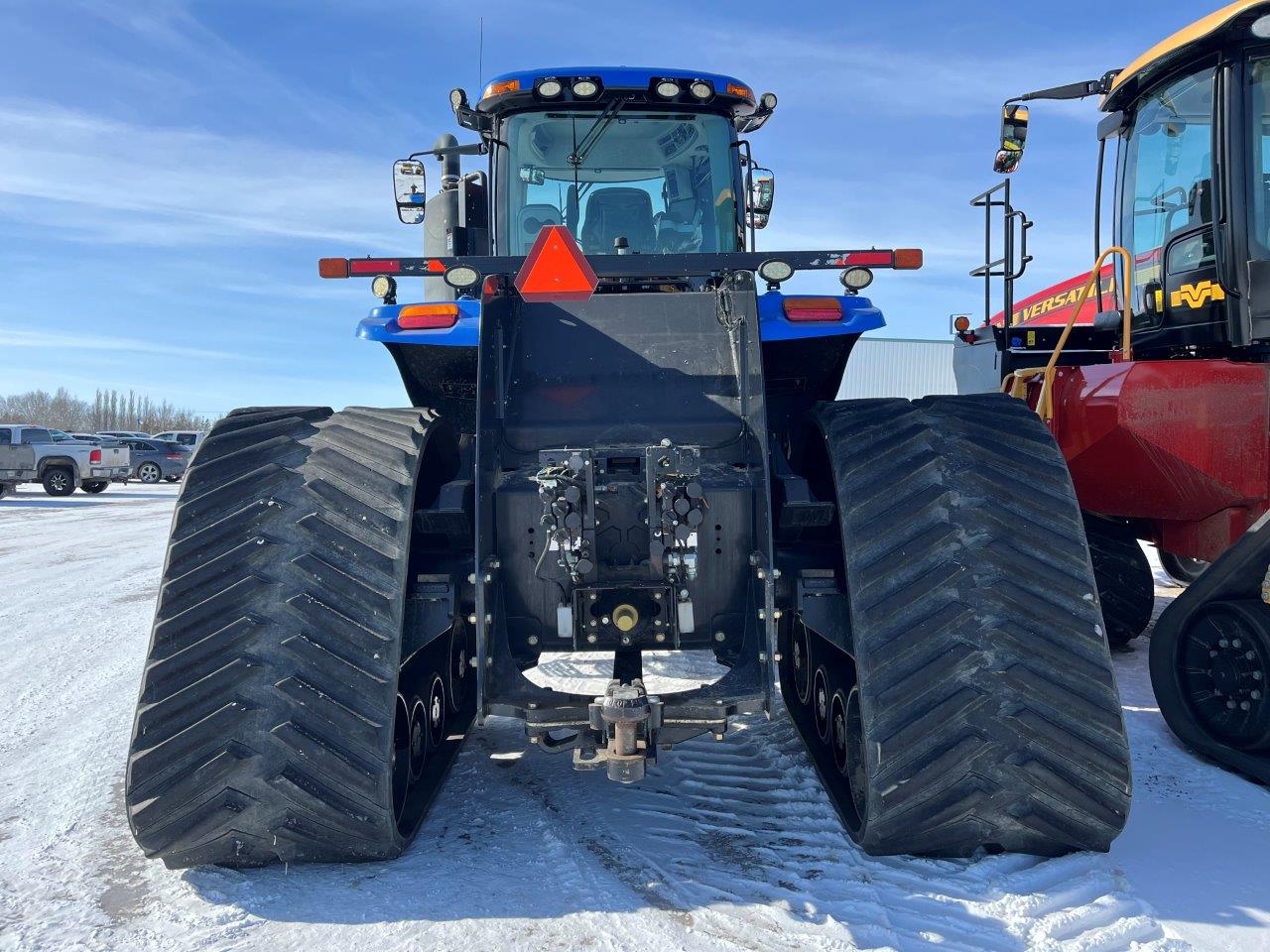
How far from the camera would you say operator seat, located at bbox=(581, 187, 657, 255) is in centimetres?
508

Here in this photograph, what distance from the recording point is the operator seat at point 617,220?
16.7 feet

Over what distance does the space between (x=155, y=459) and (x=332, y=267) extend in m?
33.0

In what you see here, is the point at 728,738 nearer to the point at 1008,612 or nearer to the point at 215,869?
the point at 1008,612

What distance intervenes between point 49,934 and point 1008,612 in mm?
2965

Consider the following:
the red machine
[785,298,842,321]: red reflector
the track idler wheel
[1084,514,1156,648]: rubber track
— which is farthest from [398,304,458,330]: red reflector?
[1084,514,1156,648]: rubber track

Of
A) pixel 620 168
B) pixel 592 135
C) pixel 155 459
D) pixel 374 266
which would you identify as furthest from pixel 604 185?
pixel 155 459

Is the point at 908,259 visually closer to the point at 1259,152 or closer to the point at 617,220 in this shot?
the point at 617,220

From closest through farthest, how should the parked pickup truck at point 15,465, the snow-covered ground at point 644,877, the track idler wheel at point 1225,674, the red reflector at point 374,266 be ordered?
the snow-covered ground at point 644,877, the red reflector at point 374,266, the track idler wheel at point 1225,674, the parked pickup truck at point 15,465

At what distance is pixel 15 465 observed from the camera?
80.7ft

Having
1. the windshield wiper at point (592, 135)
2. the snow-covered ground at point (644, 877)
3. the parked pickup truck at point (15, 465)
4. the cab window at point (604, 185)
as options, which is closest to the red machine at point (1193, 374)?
the snow-covered ground at point (644, 877)

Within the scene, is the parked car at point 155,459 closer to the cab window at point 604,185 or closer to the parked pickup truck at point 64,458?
the parked pickup truck at point 64,458

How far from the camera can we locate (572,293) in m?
3.44

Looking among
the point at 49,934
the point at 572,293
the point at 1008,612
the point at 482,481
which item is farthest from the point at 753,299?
the point at 49,934

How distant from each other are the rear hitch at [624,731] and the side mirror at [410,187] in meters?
3.49
